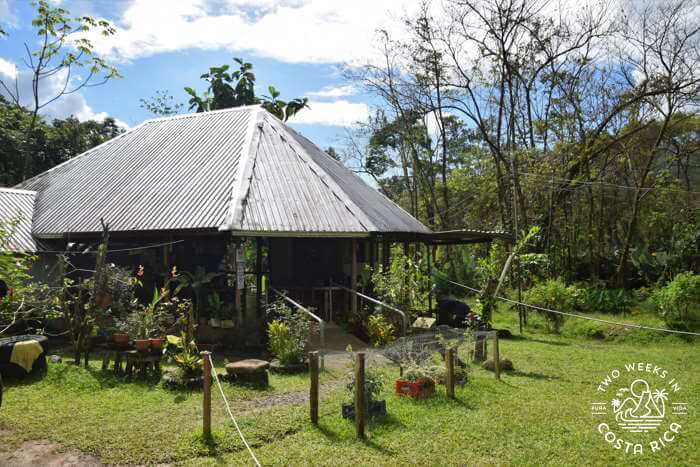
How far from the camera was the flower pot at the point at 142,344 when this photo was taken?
8836 mm

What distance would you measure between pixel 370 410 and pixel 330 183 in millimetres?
8194

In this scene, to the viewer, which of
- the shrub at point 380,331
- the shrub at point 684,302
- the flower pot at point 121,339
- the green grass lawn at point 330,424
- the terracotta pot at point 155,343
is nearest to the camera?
the green grass lawn at point 330,424

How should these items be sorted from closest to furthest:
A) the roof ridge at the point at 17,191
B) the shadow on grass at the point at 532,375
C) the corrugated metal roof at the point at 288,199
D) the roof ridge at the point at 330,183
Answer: the shadow on grass at the point at 532,375 → the corrugated metal roof at the point at 288,199 → the roof ridge at the point at 330,183 → the roof ridge at the point at 17,191

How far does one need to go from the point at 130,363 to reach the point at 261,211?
4.35 metres

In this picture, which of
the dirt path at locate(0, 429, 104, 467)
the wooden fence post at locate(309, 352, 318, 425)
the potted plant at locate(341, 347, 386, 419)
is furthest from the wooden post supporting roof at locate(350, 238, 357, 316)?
the dirt path at locate(0, 429, 104, 467)

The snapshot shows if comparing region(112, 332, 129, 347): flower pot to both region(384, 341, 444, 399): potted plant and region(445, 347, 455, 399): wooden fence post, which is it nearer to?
region(384, 341, 444, 399): potted plant

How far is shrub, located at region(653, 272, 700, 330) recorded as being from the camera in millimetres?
13758

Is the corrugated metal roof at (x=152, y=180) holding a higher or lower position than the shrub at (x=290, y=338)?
higher

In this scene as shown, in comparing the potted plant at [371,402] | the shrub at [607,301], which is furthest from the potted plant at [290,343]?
the shrub at [607,301]

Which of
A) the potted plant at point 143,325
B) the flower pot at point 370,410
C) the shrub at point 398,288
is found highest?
the shrub at point 398,288

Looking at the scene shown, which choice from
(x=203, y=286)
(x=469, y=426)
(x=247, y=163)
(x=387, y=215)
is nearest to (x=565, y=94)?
(x=387, y=215)

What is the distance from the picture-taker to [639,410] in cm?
732

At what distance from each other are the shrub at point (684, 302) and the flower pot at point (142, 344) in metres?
12.5

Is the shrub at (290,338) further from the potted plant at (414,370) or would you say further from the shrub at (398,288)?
the shrub at (398,288)
